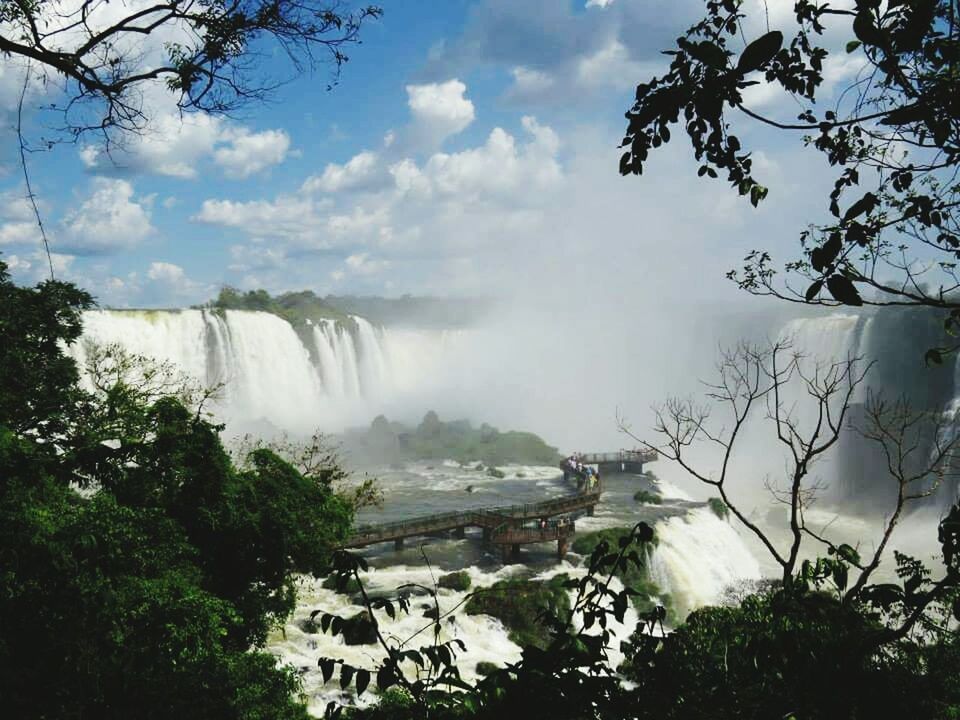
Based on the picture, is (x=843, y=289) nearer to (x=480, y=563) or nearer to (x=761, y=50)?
(x=761, y=50)

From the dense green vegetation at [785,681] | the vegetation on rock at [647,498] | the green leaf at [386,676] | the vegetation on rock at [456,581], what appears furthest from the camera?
the vegetation on rock at [647,498]

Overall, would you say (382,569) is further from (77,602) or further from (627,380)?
(627,380)

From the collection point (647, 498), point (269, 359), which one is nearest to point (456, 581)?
point (647, 498)

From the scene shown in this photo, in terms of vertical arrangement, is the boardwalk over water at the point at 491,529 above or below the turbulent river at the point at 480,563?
above

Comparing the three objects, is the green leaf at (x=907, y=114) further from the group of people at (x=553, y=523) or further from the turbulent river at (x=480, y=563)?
the group of people at (x=553, y=523)

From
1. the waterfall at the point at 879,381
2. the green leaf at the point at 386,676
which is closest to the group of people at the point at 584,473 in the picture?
the waterfall at the point at 879,381

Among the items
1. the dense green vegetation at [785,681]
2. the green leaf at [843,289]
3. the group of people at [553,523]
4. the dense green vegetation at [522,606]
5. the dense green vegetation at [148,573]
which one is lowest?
the dense green vegetation at [522,606]

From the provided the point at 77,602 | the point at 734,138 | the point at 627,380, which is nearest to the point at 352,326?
the point at 627,380
